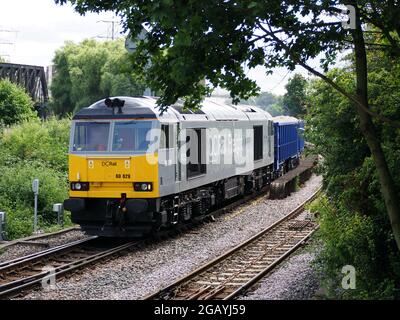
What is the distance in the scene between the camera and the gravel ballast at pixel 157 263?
11.2m

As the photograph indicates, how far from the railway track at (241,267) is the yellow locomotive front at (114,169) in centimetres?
223

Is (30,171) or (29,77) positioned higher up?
(29,77)

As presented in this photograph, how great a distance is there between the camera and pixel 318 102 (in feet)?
45.2

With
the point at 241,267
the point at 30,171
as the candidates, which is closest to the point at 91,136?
the point at 241,267

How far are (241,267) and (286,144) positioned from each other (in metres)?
19.5

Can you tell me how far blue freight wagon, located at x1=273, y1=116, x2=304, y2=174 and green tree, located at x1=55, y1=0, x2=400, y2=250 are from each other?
697 inches

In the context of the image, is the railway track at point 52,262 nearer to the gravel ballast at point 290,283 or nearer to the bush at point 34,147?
the gravel ballast at point 290,283

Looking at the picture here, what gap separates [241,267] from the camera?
1316 cm

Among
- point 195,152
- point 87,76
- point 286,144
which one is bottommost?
point 286,144

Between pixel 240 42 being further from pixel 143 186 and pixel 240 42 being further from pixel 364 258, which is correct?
pixel 143 186

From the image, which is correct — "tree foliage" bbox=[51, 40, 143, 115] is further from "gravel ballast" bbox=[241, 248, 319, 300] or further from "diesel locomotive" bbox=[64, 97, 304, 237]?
"gravel ballast" bbox=[241, 248, 319, 300]

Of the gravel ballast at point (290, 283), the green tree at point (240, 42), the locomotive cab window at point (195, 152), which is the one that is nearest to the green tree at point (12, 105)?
the locomotive cab window at point (195, 152)

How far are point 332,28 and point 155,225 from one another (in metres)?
8.36
